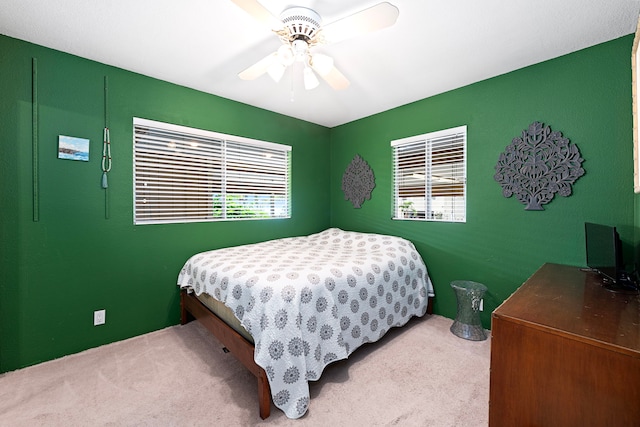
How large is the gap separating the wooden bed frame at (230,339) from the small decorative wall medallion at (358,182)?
2327 mm

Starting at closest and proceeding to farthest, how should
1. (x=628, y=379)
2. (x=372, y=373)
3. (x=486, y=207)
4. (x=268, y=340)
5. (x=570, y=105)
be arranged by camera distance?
(x=628, y=379) → (x=268, y=340) → (x=372, y=373) → (x=570, y=105) → (x=486, y=207)

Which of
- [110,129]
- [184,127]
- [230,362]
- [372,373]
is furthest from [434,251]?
[110,129]

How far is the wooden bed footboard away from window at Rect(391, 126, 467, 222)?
7.61 feet

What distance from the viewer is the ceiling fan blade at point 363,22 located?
136 cm

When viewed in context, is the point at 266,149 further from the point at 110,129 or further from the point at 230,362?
the point at 230,362

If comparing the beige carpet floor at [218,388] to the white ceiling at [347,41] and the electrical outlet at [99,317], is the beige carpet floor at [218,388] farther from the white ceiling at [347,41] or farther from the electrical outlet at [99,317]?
the white ceiling at [347,41]

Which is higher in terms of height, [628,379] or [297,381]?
[628,379]

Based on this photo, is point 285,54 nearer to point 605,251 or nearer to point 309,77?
point 309,77

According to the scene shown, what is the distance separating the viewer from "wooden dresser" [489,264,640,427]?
93 centimetres

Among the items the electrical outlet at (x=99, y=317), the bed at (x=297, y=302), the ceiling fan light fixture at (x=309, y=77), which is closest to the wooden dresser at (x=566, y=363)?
the bed at (x=297, y=302)

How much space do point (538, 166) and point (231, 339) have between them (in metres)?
2.80

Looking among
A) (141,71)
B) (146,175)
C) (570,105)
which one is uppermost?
(141,71)

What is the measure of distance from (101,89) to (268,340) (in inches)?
98.6

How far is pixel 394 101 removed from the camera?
315 centimetres
